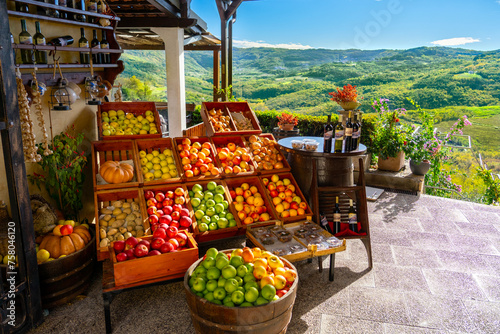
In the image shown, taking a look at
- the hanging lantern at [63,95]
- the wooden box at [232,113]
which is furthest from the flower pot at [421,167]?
the hanging lantern at [63,95]

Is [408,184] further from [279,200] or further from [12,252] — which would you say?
[12,252]

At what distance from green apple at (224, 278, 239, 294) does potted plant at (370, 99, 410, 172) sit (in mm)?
5370

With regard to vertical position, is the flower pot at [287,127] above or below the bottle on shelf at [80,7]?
below

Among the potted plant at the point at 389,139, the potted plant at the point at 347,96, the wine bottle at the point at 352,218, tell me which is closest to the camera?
the wine bottle at the point at 352,218

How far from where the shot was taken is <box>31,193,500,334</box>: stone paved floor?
8.88 ft

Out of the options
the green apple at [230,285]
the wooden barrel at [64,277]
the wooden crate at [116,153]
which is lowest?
the wooden barrel at [64,277]

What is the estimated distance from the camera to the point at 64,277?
281cm

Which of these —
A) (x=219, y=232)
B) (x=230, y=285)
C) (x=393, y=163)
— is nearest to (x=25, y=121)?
(x=219, y=232)

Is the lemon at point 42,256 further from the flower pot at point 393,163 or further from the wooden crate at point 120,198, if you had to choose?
the flower pot at point 393,163

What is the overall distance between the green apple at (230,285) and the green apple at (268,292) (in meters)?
0.18

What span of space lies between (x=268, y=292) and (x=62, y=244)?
1928mm

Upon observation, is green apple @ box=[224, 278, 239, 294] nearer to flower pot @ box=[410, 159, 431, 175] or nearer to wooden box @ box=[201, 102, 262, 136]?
wooden box @ box=[201, 102, 262, 136]

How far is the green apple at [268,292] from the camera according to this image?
2082 mm

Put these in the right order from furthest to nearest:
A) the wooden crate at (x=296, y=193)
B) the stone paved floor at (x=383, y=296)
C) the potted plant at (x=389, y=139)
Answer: the potted plant at (x=389, y=139)
the wooden crate at (x=296, y=193)
the stone paved floor at (x=383, y=296)
